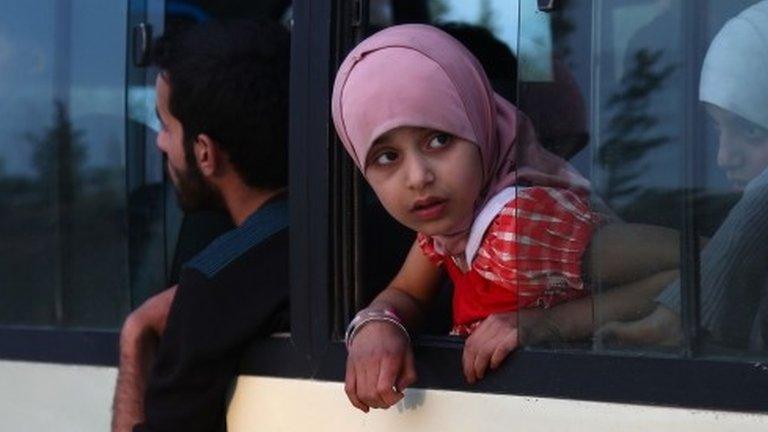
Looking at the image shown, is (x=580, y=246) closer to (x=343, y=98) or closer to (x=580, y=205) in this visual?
(x=580, y=205)

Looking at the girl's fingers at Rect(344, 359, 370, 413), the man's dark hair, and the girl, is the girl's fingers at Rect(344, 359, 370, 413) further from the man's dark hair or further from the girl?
the man's dark hair

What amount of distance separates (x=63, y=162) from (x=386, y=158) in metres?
1.01

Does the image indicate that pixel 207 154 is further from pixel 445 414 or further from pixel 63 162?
pixel 445 414

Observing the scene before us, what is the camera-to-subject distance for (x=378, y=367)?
3045 millimetres

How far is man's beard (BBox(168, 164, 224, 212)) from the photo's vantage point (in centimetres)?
367

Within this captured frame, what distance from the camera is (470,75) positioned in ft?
10.3

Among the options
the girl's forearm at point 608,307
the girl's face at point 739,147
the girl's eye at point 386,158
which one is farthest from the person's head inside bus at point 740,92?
the girl's eye at point 386,158

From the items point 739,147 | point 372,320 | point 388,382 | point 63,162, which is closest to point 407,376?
point 388,382

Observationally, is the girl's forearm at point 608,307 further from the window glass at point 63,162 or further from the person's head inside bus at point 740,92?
the window glass at point 63,162

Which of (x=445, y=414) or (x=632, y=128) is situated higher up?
(x=632, y=128)

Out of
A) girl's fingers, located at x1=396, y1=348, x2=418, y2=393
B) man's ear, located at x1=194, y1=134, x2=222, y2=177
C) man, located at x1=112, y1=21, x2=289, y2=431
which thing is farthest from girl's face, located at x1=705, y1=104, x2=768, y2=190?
man's ear, located at x1=194, y1=134, x2=222, y2=177

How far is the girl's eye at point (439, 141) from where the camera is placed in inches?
121

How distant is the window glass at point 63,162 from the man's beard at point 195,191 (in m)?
0.16

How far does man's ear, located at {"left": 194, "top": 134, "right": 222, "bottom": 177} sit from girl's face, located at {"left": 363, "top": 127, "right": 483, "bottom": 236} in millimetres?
611
